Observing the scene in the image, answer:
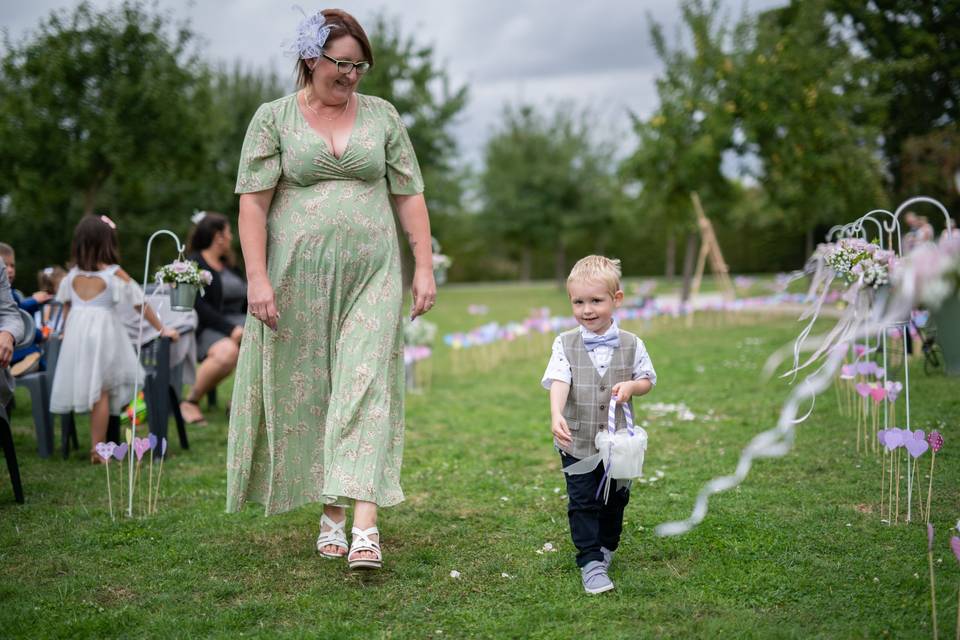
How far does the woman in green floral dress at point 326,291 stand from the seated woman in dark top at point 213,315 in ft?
13.1

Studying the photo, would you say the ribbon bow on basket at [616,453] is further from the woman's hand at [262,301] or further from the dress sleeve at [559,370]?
the woman's hand at [262,301]

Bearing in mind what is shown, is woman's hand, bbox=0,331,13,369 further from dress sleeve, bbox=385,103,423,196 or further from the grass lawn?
dress sleeve, bbox=385,103,423,196

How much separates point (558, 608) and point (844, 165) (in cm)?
1555

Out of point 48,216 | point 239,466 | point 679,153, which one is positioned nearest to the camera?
point 239,466

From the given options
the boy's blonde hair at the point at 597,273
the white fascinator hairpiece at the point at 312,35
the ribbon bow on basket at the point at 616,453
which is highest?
the white fascinator hairpiece at the point at 312,35

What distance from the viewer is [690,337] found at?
1423 cm

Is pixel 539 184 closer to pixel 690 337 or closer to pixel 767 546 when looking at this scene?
pixel 690 337

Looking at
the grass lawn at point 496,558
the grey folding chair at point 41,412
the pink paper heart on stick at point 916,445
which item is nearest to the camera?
the grass lawn at point 496,558

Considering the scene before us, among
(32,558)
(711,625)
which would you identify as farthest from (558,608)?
(32,558)

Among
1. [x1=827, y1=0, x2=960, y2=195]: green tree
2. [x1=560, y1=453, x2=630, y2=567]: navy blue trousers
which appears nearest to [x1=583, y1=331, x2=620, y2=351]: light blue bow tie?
[x1=560, y1=453, x2=630, y2=567]: navy blue trousers

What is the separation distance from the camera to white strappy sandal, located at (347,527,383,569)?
3.46 m

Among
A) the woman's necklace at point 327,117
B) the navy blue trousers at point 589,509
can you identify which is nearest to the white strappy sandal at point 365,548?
the navy blue trousers at point 589,509

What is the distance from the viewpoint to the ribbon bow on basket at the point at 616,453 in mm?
3234

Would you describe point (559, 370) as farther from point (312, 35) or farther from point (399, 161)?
point (312, 35)
